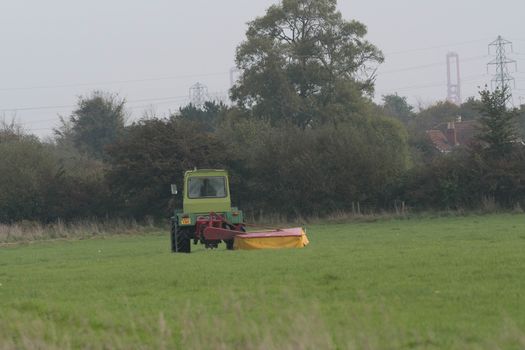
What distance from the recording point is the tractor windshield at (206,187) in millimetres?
29609

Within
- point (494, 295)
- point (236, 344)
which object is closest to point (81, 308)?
point (236, 344)

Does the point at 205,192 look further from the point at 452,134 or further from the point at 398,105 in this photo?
the point at 398,105

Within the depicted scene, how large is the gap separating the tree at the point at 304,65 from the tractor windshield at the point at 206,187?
112ft

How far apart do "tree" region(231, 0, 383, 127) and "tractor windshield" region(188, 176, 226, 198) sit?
34124 mm

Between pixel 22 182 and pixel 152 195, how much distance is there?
888cm

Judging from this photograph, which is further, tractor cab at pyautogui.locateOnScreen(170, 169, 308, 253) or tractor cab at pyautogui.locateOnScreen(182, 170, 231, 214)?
tractor cab at pyautogui.locateOnScreen(182, 170, 231, 214)

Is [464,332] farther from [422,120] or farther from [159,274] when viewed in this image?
[422,120]

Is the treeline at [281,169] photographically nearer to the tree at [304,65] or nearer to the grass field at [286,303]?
the tree at [304,65]

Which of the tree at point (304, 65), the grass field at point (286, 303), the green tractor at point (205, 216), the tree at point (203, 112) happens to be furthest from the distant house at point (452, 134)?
the grass field at point (286, 303)

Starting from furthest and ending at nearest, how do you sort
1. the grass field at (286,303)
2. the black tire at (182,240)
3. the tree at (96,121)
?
the tree at (96,121) < the black tire at (182,240) < the grass field at (286,303)

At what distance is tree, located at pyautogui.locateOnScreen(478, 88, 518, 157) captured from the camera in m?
49.2

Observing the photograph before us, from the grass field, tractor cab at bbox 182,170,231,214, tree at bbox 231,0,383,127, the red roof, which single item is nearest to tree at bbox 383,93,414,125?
the red roof

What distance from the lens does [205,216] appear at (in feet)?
91.7

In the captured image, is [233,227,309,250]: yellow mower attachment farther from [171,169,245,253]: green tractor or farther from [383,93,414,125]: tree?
[383,93,414,125]: tree
